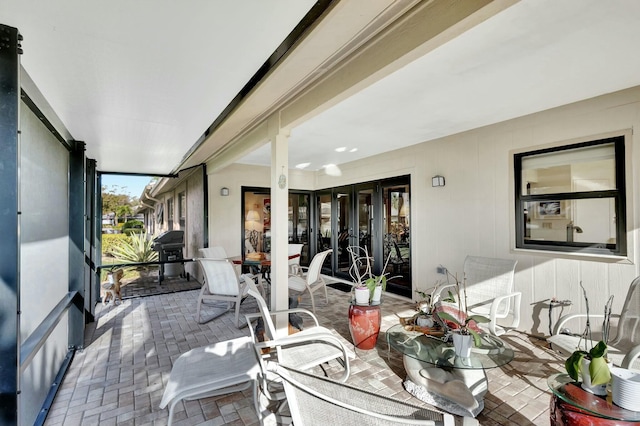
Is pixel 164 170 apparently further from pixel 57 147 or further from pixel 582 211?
pixel 582 211

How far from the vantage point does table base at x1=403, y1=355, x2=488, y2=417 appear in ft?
7.47

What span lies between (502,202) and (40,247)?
507 centimetres

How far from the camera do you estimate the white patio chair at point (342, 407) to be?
1.13 meters

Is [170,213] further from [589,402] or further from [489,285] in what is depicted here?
[589,402]

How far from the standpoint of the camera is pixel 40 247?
236 cm

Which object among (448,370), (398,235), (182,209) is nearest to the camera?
(448,370)

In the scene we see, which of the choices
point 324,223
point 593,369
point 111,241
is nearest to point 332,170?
point 324,223

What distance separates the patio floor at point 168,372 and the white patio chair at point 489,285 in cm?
45

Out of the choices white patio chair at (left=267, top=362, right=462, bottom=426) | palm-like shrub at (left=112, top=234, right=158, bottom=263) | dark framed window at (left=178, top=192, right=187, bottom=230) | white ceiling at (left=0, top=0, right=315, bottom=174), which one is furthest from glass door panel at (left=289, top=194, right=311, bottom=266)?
white patio chair at (left=267, top=362, right=462, bottom=426)

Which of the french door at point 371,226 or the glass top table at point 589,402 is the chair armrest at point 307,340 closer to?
the glass top table at point 589,402

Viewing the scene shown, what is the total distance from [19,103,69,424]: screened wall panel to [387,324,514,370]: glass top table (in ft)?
8.76

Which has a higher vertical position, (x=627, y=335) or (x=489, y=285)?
(x=489, y=285)

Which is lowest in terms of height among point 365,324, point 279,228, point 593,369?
point 365,324

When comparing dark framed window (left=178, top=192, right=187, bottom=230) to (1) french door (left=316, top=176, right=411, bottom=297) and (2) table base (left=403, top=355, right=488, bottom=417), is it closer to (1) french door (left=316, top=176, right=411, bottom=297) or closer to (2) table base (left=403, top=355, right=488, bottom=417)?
(1) french door (left=316, top=176, right=411, bottom=297)
